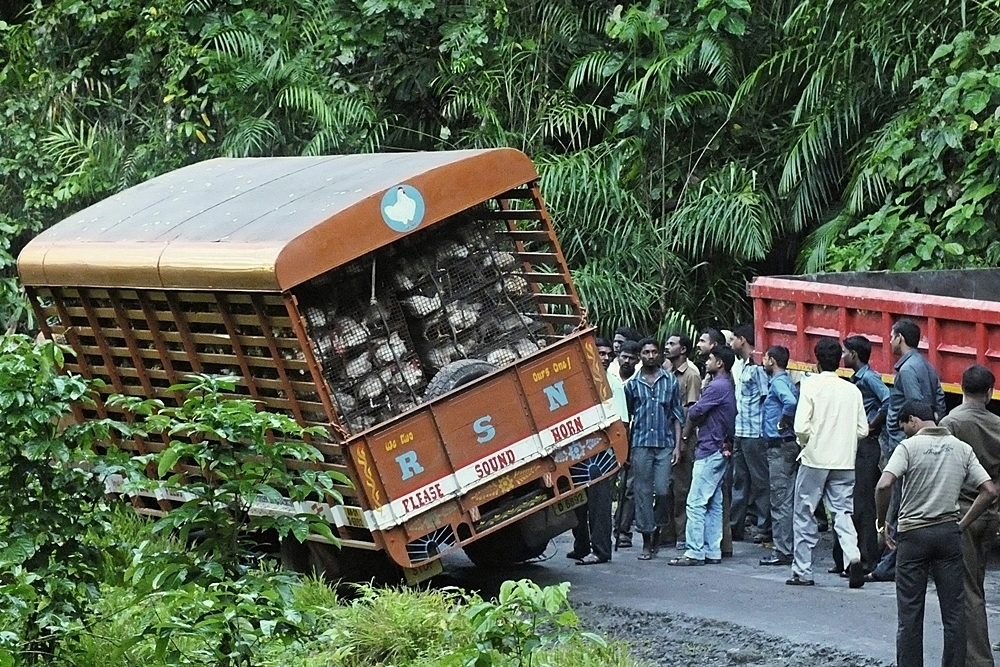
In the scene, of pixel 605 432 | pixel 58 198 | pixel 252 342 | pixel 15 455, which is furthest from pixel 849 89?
pixel 15 455

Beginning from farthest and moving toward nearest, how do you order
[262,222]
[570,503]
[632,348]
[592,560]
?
1. [632,348]
2. [592,560]
3. [570,503]
4. [262,222]

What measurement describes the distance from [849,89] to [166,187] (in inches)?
285

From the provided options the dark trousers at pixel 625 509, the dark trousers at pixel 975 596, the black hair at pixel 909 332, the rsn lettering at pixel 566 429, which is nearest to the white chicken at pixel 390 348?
the rsn lettering at pixel 566 429

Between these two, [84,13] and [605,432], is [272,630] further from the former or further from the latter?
[84,13]

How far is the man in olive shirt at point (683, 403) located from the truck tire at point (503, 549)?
156 cm

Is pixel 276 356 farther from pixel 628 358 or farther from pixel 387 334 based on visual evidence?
pixel 628 358

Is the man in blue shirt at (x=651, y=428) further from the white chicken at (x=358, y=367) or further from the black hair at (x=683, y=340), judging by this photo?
the white chicken at (x=358, y=367)

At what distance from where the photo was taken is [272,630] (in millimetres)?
5555

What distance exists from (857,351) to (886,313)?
77 centimetres

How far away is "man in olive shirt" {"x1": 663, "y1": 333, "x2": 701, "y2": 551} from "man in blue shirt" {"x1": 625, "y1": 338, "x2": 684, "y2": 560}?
0.62 metres

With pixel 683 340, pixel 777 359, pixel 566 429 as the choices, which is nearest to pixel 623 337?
pixel 683 340

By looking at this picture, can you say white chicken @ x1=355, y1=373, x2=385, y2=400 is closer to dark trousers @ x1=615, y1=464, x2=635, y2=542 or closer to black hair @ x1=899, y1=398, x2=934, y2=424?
dark trousers @ x1=615, y1=464, x2=635, y2=542

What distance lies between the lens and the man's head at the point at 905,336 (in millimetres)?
9812

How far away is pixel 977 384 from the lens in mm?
7477
